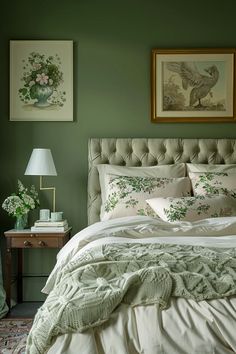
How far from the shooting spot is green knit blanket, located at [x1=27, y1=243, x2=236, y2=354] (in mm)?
1851

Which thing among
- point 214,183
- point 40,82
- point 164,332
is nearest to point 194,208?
point 214,183

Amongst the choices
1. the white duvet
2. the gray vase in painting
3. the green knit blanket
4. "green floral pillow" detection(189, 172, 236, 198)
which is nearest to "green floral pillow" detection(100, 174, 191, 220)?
"green floral pillow" detection(189, 172, 236, 198)

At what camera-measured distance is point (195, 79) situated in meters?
4.54

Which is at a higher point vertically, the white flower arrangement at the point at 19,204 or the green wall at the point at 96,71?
the green wall at the point at 96,71

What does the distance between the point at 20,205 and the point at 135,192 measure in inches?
40.8

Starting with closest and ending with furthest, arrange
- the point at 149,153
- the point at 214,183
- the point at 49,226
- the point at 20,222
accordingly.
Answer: the point at 214,183
the point at 49,226
the point at 20,222
the point at 149,153

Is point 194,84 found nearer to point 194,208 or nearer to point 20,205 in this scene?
point 194,208

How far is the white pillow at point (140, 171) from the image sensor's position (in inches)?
167

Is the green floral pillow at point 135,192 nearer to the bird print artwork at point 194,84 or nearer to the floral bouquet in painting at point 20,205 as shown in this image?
the floral bouquet in painting at point 20,205

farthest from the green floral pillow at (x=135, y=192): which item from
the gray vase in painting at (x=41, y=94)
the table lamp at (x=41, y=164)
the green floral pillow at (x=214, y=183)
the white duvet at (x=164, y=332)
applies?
the white duvet at (x=164, y=332)

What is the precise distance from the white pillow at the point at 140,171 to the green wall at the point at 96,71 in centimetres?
28

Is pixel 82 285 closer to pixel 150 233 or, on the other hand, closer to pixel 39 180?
pixel 150 233

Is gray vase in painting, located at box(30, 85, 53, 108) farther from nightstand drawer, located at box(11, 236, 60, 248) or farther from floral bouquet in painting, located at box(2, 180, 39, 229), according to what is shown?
nightstand drawer, located at box(11, 236, 60, 248)

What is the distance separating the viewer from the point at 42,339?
1.86 meters
